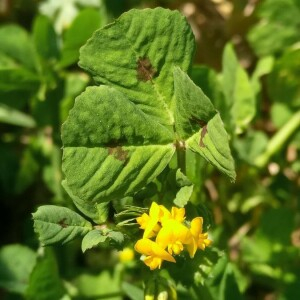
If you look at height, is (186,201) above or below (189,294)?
above

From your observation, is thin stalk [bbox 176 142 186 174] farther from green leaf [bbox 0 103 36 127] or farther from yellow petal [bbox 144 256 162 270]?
green leaf [bbox 0 103 36 127]

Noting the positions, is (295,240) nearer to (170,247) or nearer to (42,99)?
(42,99)

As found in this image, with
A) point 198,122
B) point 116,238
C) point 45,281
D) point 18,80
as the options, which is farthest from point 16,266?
point 198,122

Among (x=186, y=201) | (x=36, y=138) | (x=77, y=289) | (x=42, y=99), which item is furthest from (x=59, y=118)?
(x=186, y=201)

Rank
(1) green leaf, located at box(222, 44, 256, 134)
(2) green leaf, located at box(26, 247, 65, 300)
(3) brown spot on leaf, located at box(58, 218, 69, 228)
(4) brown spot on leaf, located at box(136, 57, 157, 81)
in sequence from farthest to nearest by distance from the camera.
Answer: (1) green leaf, located at box(222, 44, 256, 134) < (2) green leaf, located at box(26, 247, 65, 300) < (4) brown spot on leaf, located at box(136, 57, 157, 81) < (3) brown spot on leaf, located at box(58, 218, 69, 228)

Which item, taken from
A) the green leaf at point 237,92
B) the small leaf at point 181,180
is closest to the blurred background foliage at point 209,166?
the green leaf at point 237,92

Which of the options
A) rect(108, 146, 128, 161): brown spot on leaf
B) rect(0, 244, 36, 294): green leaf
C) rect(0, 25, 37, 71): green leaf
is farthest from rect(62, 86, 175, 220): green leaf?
rect(0, 25, 37, 71): green leaf
